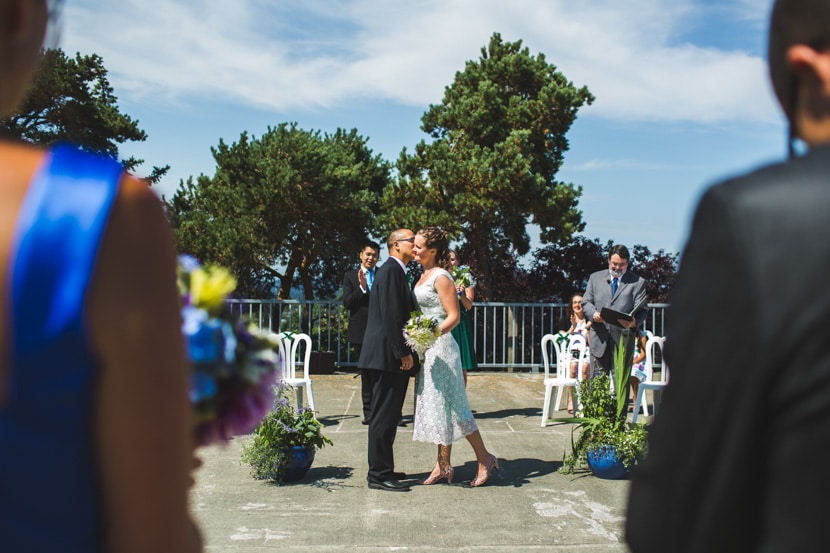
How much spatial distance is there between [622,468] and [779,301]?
5.95 m

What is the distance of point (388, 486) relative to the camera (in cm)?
619

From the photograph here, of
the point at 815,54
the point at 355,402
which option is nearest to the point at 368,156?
the point at 355,402

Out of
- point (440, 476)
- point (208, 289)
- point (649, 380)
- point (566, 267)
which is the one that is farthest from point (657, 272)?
point (208, 289)

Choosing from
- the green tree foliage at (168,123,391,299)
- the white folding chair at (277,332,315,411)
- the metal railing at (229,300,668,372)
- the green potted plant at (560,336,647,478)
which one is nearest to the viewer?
the green potted plant at (560,336,647,478)

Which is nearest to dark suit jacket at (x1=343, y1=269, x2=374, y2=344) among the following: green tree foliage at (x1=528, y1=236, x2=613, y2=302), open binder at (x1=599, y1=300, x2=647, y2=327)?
open binder at (x1=599, y1=300, x2=647, y2=327)

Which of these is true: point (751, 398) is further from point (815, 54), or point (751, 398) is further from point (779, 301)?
point (815, 54)

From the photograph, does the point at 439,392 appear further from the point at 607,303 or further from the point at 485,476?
the point at 607,303

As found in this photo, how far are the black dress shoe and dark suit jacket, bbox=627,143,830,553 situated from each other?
542 centimetres

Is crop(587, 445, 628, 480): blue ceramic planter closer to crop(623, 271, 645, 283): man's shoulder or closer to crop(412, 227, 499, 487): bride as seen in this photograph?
crop(412, 227, 499, 487): bride

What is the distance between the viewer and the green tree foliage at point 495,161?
1581cm

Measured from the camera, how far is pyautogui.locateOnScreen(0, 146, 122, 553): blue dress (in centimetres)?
83

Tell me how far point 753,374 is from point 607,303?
27.6 feet

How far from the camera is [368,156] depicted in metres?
18.5

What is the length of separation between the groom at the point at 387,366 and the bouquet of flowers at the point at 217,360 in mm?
4819
